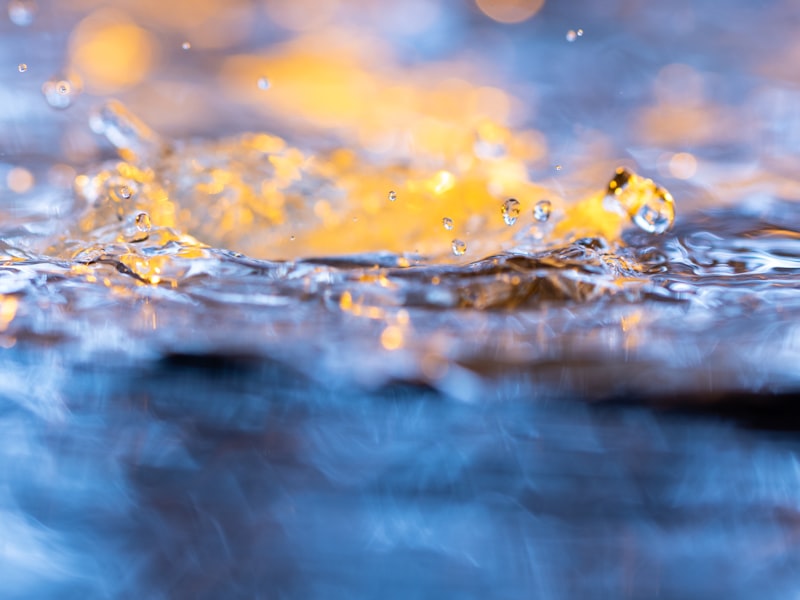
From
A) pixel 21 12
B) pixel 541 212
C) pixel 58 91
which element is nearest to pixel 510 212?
pixel 541 212

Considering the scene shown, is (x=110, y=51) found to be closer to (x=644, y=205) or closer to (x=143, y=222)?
(x=143, y=222)

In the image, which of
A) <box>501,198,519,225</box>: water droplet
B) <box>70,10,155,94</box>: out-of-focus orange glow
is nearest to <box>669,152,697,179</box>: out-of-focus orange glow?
<box>501,198,519,225</box>: water droplet

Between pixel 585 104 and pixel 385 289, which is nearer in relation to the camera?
pixel 385 289

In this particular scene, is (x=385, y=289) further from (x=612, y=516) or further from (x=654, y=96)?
(x=654, y=96)

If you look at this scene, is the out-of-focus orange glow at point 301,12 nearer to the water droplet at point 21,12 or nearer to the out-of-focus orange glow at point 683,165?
the water droplet at point 21,12

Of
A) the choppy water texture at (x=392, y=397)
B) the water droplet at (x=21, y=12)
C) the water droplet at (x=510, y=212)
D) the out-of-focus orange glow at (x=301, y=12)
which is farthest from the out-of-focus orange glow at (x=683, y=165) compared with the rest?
the water droplet at (x=21, y=12)

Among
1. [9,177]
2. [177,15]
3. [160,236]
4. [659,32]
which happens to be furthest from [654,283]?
[177,15]
